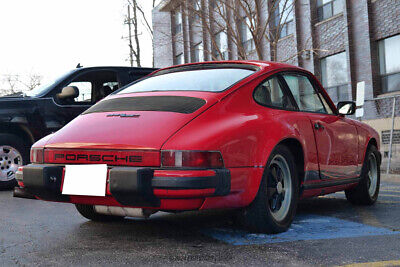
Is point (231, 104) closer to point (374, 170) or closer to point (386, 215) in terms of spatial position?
point (386, 215)

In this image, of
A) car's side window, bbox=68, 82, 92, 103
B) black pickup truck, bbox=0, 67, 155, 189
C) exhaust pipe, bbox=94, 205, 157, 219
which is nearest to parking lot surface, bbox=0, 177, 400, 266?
exhaust pipe, bbox=94, 205, 157, 219

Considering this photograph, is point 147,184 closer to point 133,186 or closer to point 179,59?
point 133,186

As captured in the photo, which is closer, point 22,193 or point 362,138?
point 22,193

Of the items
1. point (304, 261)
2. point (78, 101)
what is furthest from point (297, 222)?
point (78, 101)

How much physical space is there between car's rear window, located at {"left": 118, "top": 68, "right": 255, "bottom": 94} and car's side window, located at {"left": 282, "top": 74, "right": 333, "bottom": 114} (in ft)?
1.86

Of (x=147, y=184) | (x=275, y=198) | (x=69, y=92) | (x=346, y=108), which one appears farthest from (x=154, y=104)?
(x=69, y=92)

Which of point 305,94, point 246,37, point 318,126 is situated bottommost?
point 318,126

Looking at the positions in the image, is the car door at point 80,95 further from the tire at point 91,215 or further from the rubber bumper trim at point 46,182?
the rubber bumper trim at point 46,182

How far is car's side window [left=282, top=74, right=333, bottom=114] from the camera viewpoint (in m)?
4.71

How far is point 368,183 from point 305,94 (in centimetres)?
167

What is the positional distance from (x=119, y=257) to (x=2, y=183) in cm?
474

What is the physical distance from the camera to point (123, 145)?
3.48 metres

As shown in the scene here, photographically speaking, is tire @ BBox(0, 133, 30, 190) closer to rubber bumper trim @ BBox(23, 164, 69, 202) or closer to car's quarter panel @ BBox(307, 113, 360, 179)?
rubber bumper trim @ BBox(23, 164, 69, 202)

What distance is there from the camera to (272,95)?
14.1 ft
